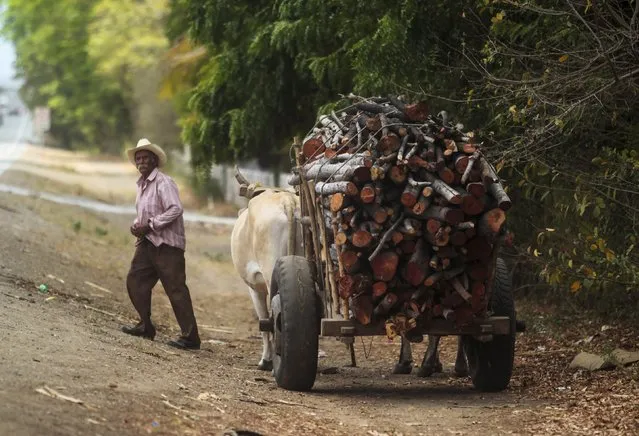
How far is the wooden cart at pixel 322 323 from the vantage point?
31.5ft

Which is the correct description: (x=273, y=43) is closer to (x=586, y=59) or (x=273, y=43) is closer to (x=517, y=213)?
(x=517, y=213)

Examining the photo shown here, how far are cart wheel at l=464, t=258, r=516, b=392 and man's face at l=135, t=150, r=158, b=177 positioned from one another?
356 cm

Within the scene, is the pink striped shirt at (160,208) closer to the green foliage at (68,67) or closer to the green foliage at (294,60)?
the green foliage at (294,60)

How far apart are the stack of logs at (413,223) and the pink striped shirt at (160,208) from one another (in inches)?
113

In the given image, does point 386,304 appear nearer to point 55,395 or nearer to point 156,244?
point 55,395

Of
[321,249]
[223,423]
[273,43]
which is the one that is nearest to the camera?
[223,423]

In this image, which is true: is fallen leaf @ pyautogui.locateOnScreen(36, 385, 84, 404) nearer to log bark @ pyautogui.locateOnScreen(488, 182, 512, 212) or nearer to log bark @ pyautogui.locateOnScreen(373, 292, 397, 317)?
log bark @ pyautogui.locateOnScreen(373, 292, 397, 317)

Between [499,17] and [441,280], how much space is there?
275 cm

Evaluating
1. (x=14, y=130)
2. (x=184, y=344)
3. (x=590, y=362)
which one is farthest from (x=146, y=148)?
(x=14, y=130)

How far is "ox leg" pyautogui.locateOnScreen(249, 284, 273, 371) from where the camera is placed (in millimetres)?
11852

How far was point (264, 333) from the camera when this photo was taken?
1182 centimetres

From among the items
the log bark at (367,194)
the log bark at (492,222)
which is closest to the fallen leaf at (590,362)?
the log bark at (492,222)

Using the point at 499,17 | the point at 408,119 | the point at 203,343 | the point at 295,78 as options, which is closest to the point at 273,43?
the point at 295,78

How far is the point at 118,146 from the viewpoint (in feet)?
259
